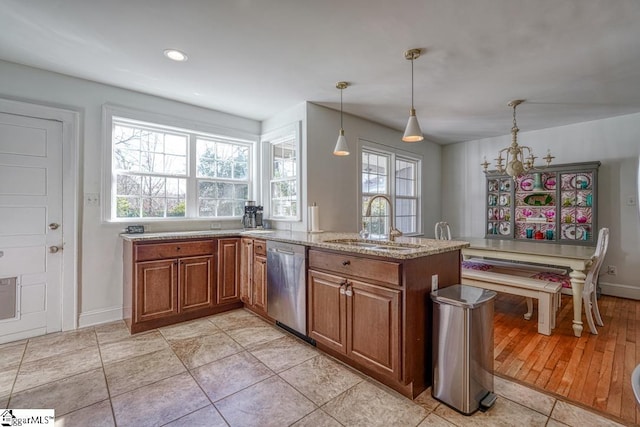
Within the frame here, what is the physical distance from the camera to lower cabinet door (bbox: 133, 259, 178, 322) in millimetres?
2818

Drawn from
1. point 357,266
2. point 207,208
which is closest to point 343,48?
point 357,266

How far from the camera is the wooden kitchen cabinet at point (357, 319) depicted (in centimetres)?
186

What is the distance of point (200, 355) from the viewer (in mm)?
2412

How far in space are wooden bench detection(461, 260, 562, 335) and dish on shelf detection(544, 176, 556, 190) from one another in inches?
71.1

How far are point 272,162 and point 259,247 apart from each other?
156cm

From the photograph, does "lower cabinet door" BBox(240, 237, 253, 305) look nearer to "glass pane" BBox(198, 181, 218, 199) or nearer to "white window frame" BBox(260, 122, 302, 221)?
"white window frame" BBox(260, 122, 302, 221)

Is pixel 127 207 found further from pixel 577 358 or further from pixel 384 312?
pixel 577 358

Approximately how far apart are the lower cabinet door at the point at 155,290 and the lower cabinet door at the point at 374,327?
1.92 meters

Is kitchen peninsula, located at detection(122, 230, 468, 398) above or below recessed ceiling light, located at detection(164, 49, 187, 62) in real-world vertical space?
below

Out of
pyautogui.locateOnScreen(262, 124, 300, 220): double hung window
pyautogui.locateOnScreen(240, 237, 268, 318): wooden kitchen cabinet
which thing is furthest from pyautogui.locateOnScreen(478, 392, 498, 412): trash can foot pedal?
pyautogui.locateOnScreen(262, 124, 300, 220): double hung window

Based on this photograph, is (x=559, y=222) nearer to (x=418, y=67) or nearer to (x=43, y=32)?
(x=418, y=67)

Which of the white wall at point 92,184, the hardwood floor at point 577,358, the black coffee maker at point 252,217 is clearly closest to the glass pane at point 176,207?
the white wall at point 92,184

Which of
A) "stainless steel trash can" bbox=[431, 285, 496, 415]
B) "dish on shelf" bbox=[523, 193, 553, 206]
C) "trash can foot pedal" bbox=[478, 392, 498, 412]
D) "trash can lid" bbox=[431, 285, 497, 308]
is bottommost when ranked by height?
"trash can foot pedal" bbox=[478, 392, 498, 412]

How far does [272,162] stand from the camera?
13.9ft
